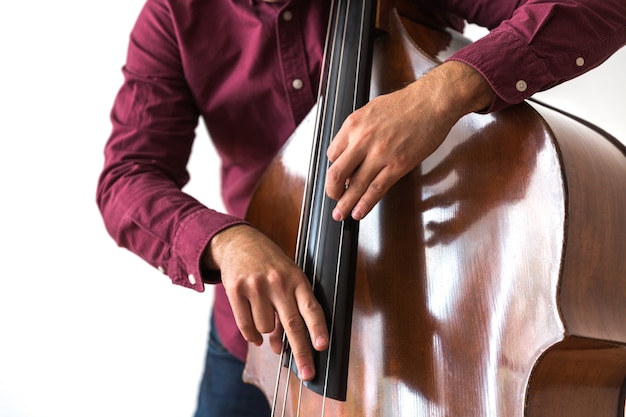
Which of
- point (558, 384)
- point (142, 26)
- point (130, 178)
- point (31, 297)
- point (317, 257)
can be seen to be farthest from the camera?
point (31, 297)

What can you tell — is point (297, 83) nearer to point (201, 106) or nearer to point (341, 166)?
point (201, 106)

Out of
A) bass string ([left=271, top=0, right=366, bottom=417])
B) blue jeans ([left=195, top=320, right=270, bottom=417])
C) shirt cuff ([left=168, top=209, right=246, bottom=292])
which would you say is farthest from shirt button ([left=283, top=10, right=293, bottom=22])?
blue jeans ([left=195, top=320, right=270, bottom=417])

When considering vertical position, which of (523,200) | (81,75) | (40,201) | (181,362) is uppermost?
(81,75)

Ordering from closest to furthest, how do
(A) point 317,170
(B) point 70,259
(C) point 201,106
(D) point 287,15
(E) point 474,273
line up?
(E) point 474,273
(A) point 317,170
(D) point 287,15
(C) point 201,106
(B) point 70,259

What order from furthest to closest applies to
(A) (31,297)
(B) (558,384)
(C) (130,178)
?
(A) (31,297), (C) (130,178), (B) (558,384)

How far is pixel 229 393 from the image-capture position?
1162 mm

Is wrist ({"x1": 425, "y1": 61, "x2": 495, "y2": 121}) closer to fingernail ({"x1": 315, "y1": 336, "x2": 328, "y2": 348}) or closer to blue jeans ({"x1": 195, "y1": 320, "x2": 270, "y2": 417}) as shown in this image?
fingernail ({"x1": 315, "y1": 336, "x2": 328, "y2": 348})

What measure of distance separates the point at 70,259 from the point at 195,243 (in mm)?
975

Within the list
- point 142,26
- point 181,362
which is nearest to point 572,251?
point 142,26

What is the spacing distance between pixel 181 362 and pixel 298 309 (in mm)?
1122

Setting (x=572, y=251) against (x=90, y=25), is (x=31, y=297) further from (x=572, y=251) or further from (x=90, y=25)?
(x=572, y=251)

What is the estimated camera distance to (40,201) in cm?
168

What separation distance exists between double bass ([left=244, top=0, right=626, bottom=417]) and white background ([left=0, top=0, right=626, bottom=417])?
3.32 ft

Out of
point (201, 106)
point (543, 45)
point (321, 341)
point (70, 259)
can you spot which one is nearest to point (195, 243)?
point (321, 341)
